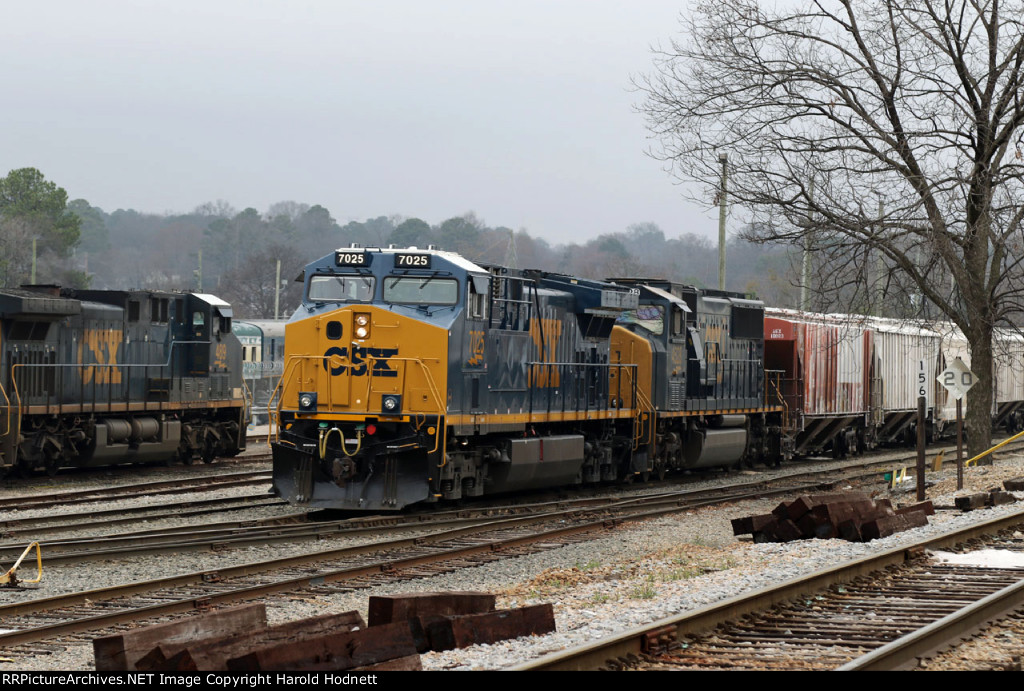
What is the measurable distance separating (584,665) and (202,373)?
2062 cm

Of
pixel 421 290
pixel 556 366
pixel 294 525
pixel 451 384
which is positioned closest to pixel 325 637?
pixel 294 525

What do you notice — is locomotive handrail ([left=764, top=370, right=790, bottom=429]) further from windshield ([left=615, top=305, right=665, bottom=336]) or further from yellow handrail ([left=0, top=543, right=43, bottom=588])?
yellow handrail ([left=0, top=543, right=43, bottom=588])

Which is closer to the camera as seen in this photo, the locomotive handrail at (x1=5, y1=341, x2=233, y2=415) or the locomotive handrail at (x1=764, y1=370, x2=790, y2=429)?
the locomotive handrail at (x1=5, y1=341, x2=233, y2=415)

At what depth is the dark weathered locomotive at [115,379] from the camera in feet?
70.7

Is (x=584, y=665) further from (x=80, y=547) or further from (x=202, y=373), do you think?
(x=202, y=373)

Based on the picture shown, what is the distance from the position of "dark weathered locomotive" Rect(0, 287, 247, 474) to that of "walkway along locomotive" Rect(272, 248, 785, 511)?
701cm

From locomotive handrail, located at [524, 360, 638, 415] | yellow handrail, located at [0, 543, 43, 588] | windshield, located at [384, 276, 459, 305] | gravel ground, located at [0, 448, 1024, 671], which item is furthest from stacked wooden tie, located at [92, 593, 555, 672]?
locomotive handrail, located at [524, 360, 638, 415]

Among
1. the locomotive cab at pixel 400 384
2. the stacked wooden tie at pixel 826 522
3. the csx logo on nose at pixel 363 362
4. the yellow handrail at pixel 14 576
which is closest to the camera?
the yellow handrail at pixel 14 576

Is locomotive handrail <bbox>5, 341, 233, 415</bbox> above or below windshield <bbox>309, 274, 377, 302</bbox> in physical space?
below

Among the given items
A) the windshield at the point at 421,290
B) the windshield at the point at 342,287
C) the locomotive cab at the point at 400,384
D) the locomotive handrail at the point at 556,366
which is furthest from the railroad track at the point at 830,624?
the windshield at the point at 342,287

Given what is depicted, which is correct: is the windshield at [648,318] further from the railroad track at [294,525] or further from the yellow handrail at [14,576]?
the yellow handrail at [14,576]

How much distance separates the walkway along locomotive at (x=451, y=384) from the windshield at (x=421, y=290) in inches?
0.5

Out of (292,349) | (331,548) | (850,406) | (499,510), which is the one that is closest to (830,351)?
(850,406)

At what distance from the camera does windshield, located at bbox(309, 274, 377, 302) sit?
16906 mm
